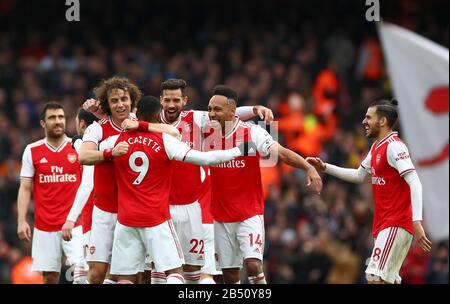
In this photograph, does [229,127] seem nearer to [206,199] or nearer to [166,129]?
[206,199]

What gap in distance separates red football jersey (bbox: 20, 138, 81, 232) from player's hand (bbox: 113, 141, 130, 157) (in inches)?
108

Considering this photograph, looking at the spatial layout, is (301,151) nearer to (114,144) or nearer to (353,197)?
(353,197)

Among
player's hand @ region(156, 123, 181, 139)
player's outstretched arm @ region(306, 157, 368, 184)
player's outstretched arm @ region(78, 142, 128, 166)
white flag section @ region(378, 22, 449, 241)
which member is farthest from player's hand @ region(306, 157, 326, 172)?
white flag section @ region(378, 22, 449, 241)

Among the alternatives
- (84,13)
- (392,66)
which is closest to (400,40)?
(392,66)

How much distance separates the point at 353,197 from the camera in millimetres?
20328

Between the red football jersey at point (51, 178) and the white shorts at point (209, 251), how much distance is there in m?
2.14

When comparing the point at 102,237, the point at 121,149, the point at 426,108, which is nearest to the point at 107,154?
the point at 121,149

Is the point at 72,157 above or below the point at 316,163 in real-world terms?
above

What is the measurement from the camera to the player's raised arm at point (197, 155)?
10.6 metres

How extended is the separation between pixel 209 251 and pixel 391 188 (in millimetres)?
2207

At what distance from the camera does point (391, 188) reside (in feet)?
37.1

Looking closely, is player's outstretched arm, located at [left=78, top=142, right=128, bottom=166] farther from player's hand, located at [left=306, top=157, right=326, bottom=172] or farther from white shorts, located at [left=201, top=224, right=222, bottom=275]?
player's hand, located at [left=306, top=157, right=326, bottom=172]
